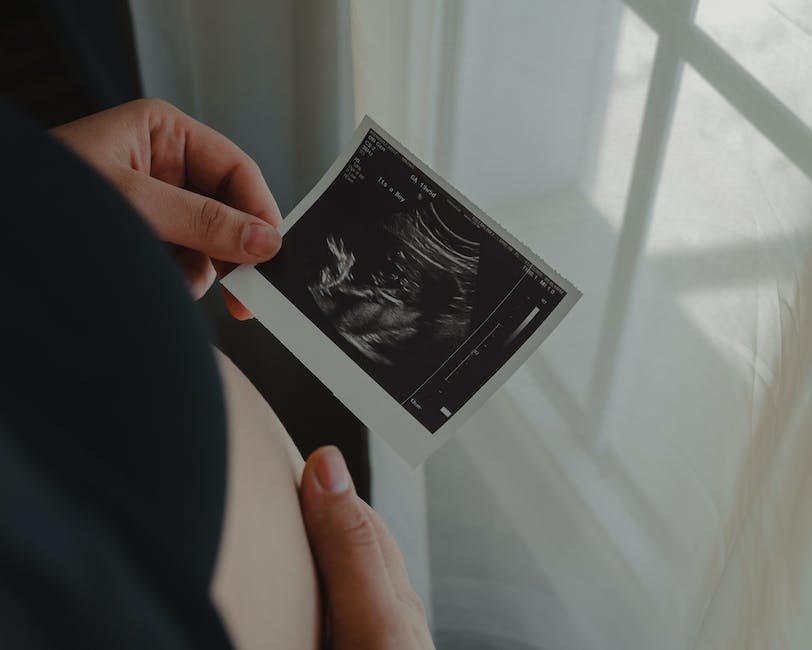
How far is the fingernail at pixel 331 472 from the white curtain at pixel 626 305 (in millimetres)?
264

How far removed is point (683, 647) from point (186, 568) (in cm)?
77

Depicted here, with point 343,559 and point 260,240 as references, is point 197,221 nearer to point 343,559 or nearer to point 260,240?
point 260,240

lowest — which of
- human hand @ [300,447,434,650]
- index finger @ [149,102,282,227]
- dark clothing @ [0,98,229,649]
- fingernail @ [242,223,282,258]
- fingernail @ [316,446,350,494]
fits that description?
human hand @ [300,447,434,650]

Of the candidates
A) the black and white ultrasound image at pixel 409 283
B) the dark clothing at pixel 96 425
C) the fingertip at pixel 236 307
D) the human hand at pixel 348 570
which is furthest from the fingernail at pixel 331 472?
the dark clothing at pixel 96 425

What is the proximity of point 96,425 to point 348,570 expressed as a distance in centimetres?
55

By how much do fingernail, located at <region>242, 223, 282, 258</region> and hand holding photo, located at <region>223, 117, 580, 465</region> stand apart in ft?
0.08

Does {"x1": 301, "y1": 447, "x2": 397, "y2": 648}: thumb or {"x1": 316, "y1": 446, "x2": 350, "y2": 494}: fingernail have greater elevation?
{"x1": 316, "y1": 446, "x2": 350, "y2": 494}: fingernail

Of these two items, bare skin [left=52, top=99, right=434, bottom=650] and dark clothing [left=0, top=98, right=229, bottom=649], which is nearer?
dark clothing [left=0, top=98, right=229, bottom=649]

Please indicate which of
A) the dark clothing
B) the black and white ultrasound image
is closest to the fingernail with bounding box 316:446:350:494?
the black and white ultrasound image

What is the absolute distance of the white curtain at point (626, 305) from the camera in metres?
0.70

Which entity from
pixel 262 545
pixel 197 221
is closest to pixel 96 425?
pixel 262 545

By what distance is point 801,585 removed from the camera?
0.72 meters

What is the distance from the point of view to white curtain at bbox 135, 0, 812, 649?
700mm

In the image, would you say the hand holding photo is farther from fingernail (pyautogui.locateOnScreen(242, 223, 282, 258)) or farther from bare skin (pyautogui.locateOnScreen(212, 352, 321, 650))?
bare skin (pyautogui.locateOnScreen(212, 352, 321, 650))
